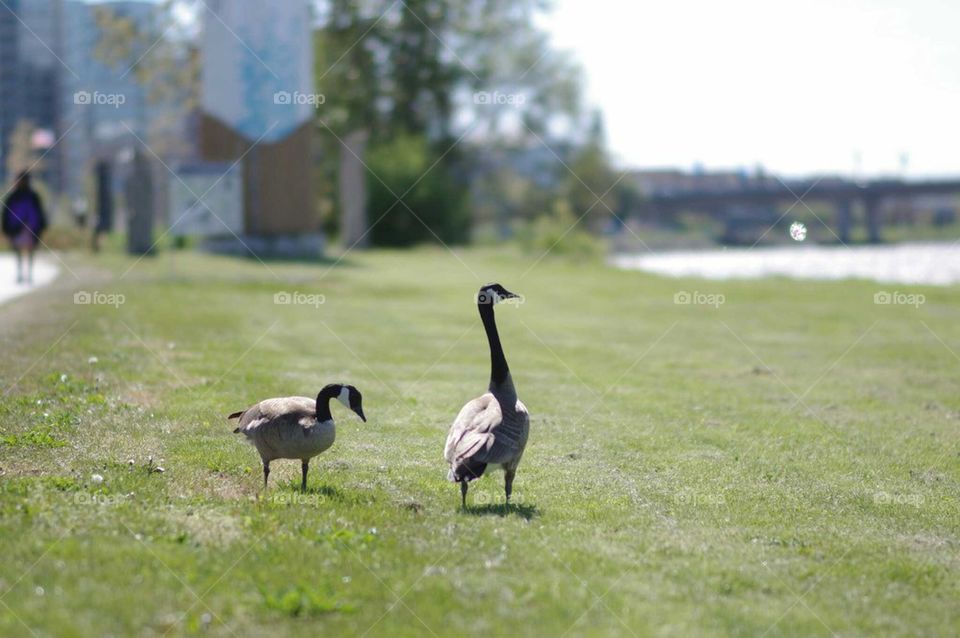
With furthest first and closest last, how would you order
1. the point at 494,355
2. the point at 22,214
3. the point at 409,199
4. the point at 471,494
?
the point at 409,199
the point at 22,214
the point at 494,355
the point at 471,494

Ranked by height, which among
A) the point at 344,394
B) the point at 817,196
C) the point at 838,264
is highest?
the point at 817,196

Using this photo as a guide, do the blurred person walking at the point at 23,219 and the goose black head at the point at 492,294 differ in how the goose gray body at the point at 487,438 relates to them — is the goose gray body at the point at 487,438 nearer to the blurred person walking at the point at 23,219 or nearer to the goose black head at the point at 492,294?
the goose black head at the point at 492,294

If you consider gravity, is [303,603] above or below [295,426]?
below

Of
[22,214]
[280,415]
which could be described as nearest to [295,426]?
[280,415]

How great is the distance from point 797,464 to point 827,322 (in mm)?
13371

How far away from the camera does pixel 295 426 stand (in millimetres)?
8047

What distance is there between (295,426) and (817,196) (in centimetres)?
3945

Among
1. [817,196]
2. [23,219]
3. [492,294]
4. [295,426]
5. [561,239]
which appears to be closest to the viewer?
[295,426]

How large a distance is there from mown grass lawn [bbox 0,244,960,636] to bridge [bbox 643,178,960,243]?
2422 centimetres

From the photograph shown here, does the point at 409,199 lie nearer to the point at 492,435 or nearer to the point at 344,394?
the point at 344,394

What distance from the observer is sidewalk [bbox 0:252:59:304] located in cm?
2109

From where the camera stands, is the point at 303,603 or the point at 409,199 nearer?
the point at 303,603

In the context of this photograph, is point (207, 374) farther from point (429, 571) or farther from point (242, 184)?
point (242, 184)

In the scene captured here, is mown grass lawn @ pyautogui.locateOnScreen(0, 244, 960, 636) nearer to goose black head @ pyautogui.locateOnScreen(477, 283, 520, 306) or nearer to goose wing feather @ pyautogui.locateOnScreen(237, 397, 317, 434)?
goose wing feather @ pyautogui.locateOnScreen(237, 397, 317, 434)
